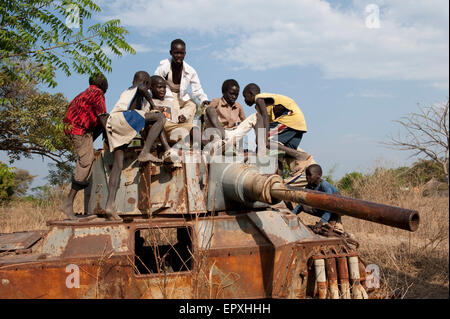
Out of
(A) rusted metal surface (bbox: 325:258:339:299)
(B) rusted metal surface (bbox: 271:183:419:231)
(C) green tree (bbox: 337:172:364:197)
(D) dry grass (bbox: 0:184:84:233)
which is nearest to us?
(B) rusted metal surface (bbox: 271:183:419:231)

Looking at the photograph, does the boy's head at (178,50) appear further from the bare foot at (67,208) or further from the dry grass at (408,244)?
the dry grass at (408,244)

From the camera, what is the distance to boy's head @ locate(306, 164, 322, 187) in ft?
20.2

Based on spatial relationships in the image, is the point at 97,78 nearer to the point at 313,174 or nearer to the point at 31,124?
the point at 313,174

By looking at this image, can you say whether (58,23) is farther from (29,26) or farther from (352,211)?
(352,211)

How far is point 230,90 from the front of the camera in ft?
23.1

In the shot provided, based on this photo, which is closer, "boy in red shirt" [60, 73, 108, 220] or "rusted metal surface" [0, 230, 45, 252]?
"rusted metal surface" [0, 230, 45, 252]

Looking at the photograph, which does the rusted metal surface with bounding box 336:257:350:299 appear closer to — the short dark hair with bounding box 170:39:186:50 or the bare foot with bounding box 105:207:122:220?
the bare foot with bounding box 105:207:122:220

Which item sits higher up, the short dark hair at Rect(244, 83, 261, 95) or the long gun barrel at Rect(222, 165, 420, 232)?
the short dark hair at Rect(244, 83, 261, 95)

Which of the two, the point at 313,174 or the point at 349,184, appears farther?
the point at 349,184

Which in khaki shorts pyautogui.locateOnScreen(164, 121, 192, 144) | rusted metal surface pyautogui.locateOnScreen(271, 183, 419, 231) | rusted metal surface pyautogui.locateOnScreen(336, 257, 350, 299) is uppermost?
khaki shorts pyautogui.locateOnScreen(164, 121, 192, 144)

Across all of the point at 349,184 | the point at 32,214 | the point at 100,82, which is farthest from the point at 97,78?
the point at 349,184

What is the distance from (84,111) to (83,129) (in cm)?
23

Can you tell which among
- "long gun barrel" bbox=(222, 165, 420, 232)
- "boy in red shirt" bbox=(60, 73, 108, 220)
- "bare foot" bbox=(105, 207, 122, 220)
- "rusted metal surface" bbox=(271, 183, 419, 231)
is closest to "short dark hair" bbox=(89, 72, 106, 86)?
"boy in red shirt" bbox=(60, 73, 108, 220)

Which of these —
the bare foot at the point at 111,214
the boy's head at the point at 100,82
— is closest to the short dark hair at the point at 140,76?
the boy's head at the point at 100,82
